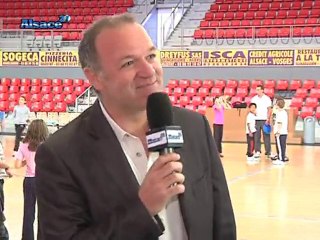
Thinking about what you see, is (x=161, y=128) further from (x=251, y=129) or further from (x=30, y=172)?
(x=251, y=129)

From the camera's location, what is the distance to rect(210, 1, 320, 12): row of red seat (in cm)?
2405

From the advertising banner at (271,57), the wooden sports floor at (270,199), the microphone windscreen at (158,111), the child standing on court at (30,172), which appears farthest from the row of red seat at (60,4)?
the microphone windscreen at (158,111)

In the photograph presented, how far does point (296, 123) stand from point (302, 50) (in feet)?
8.55

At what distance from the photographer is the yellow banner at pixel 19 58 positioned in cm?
2397

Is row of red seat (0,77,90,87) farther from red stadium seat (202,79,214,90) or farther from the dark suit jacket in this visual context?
the dark suit jacket

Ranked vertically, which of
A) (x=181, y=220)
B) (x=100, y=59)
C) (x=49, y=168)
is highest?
(x=100, y=59)

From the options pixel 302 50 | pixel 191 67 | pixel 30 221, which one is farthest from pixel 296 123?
pixel 30 221

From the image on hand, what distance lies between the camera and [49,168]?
6.10 ft

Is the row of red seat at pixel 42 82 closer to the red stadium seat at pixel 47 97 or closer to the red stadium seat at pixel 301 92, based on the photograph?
the red stadium seat at pixel 47 97

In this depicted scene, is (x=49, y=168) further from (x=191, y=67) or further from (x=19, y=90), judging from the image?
(x=19, y=90)

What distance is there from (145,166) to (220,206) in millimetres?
327

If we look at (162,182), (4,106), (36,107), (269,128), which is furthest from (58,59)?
(162,182)

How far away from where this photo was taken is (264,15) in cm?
2394

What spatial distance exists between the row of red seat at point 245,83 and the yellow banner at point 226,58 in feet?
1.90
